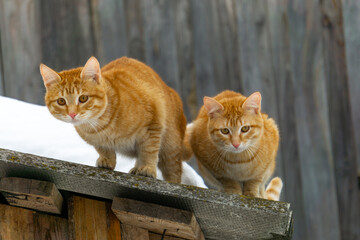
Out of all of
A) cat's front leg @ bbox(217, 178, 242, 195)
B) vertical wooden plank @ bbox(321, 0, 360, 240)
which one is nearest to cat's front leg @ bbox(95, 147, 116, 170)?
cat's front leg @ bbox(217, 178, 242, 195)

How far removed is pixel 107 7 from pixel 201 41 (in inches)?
27.3

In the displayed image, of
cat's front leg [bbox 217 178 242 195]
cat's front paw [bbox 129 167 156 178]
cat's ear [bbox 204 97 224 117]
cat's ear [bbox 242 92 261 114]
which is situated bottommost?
cat's front paw [bbox 129 167 156 178]

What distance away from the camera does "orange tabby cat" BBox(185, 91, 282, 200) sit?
2.87 meters

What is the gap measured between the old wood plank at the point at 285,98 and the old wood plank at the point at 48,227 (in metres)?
1.94

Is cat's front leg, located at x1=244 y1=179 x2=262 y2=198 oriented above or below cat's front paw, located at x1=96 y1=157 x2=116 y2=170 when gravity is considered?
above

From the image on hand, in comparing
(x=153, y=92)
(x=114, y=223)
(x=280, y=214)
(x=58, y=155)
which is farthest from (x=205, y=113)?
(x=280, y=214)

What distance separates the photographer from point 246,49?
3818 millimetres

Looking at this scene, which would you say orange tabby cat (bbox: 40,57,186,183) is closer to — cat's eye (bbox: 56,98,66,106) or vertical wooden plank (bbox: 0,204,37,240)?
cat's eye (bbox: 56,98,66,106)

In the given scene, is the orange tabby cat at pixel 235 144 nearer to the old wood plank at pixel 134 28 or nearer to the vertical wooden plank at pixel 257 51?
the vertical wooden plank at pixel 257 51

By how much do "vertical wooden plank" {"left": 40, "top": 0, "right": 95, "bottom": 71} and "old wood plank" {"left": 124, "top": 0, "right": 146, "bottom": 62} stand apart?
0.26 metres

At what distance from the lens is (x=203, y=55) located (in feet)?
12.5

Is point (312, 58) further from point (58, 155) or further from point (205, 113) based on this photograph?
point (58, 155)

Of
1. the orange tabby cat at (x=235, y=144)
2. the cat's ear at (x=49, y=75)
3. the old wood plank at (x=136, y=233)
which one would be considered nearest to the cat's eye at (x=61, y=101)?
the cat's ear at (x=49, y=75)

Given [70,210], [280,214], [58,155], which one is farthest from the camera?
[58,155]
